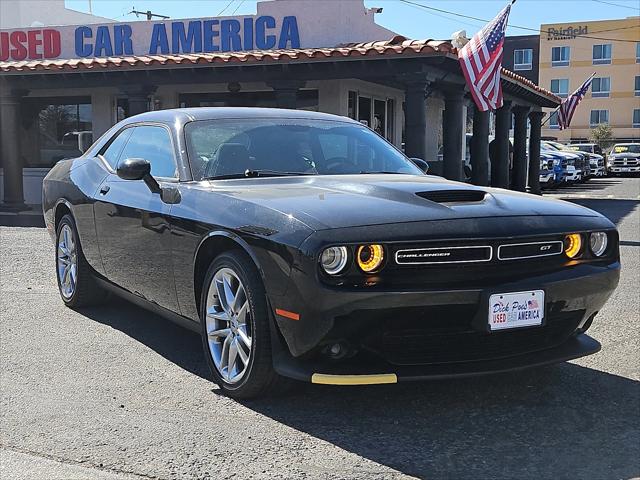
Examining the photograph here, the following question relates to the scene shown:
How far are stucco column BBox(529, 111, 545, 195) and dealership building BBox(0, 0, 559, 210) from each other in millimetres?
3658

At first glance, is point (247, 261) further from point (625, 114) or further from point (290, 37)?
point (625, 114)

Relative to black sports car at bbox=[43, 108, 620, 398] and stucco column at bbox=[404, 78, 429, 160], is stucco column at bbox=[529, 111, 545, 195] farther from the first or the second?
black sports car at bbox=[43, 108, 620, 398]

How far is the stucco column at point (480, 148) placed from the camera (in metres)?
15.6

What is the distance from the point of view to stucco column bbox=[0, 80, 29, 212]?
48.0 ft

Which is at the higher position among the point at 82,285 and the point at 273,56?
the point at 273,56

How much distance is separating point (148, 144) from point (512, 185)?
1699cm

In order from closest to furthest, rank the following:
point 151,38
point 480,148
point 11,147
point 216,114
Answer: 1. point 216,114
2. point 11,147
3. point 151,38
4. point 480,148

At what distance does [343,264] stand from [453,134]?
11169 mm

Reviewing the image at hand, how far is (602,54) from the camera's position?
59.5m

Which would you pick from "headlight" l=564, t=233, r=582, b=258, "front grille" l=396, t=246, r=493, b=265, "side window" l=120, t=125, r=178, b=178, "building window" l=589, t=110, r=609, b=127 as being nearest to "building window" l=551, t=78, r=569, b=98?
"building window" l=589, t=110, r=609, b=127

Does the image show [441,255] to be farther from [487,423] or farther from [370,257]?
[487,423]

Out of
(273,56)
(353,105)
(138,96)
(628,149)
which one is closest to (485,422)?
(273,56)

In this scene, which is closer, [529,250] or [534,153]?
[529,250]

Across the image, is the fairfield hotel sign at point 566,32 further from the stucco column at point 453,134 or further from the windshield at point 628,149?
the stucco column at point 453,134
